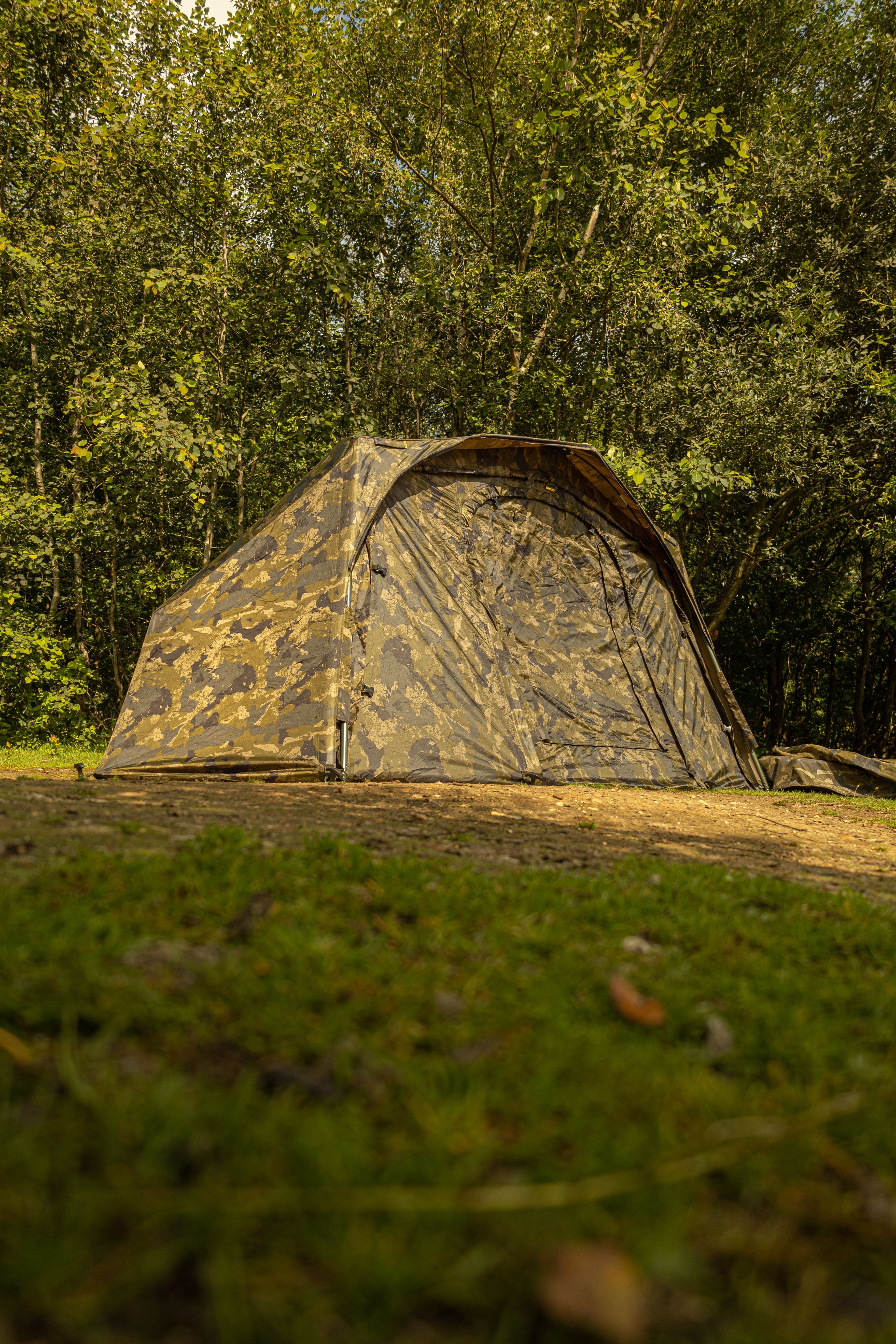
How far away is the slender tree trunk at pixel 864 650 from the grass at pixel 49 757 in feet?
55.2

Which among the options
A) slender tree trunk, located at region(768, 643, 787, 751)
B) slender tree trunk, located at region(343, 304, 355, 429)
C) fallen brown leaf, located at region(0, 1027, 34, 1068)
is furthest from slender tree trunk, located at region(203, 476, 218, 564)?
slender tree trunk, located at region(768, 643, 787, 751)

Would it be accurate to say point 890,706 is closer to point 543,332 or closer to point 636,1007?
point 543,332

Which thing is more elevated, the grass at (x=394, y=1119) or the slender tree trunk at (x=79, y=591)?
the slender tree trunk at (x=79, y=591)

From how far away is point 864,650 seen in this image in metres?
18.7

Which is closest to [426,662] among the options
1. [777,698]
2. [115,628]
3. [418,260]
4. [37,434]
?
[418,260]

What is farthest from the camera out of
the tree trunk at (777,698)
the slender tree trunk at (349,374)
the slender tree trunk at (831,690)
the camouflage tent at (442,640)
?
the slender tree trunk at (831,690)

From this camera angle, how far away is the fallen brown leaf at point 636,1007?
2117 mm

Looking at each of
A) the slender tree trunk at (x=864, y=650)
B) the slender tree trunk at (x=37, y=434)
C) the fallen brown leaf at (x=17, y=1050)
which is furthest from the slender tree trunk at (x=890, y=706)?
the fallen brown leaf at (x=17, y=1050)

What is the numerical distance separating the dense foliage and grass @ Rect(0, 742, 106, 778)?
2.26 feet

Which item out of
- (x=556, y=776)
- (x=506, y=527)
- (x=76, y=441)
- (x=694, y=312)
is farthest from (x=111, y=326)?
(x=556, y=776)

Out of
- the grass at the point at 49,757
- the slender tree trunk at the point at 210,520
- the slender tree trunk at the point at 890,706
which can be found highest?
the slender tree trunk at the point at 210,520

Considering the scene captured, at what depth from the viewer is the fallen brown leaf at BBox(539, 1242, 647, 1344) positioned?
3.64 ft

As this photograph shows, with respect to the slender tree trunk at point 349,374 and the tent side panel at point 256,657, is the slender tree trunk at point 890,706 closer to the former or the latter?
the slender tree trunk at point 349,374

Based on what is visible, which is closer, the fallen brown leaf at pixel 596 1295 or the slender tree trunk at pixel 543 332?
the fallen brown leaf at pixel 596 1295
